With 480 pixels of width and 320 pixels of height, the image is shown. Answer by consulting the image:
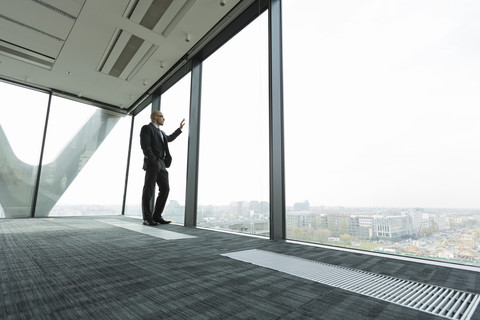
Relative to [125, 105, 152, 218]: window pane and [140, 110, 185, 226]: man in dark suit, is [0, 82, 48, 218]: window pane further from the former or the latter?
[140, 110, 185, 226]: man in dark suit

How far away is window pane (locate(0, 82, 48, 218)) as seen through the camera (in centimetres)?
391

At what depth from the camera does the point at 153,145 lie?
2855mm

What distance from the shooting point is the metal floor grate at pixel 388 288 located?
65cm

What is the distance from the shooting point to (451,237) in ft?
3.77

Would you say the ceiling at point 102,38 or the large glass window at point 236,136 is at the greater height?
the ceiling at point 102,38

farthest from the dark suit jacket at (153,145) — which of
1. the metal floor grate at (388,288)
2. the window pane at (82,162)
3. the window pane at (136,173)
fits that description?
the window pane at (82,162)

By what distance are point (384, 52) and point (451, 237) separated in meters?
1.17

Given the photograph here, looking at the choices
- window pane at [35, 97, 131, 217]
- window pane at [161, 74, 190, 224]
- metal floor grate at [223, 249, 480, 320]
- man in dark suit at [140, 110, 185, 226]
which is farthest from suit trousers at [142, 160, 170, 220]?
window pane at [35, 97, 131, 217]

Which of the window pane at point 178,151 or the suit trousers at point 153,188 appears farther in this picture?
the window pane at point 178,151

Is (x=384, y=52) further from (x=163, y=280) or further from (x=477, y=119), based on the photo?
(x=163, y=280)

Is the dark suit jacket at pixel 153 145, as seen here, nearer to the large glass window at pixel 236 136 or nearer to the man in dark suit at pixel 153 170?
the man in dark suit at pixel 153 170

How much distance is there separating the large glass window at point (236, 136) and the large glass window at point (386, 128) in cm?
31

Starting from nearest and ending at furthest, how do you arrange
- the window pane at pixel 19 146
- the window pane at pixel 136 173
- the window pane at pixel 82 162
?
the window pane at pixel 19 146 < the window pane at pixel 82 162 < the window pane at pixel 136 173

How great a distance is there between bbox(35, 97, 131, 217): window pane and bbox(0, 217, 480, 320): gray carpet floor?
3.84 m
